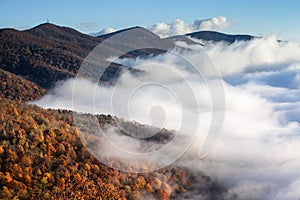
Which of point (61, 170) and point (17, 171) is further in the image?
point (61, 170)

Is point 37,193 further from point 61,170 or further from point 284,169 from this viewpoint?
point 284,169

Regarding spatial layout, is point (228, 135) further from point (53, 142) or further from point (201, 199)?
point (53, 142)

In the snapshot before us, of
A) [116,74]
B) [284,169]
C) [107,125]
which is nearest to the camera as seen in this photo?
[107,125]

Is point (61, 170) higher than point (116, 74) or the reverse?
the reverse

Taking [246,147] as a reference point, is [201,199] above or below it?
below

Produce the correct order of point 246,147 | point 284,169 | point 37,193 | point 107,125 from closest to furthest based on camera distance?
point 37,193 → point 107,125 → point 284,169 → point 246,147

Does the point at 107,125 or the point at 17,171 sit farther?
the point at 107,125

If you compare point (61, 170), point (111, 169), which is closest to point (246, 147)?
point (111, 169)

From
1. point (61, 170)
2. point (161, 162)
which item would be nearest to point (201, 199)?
point (161, 162)

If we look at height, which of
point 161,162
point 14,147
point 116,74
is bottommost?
point 14,147
